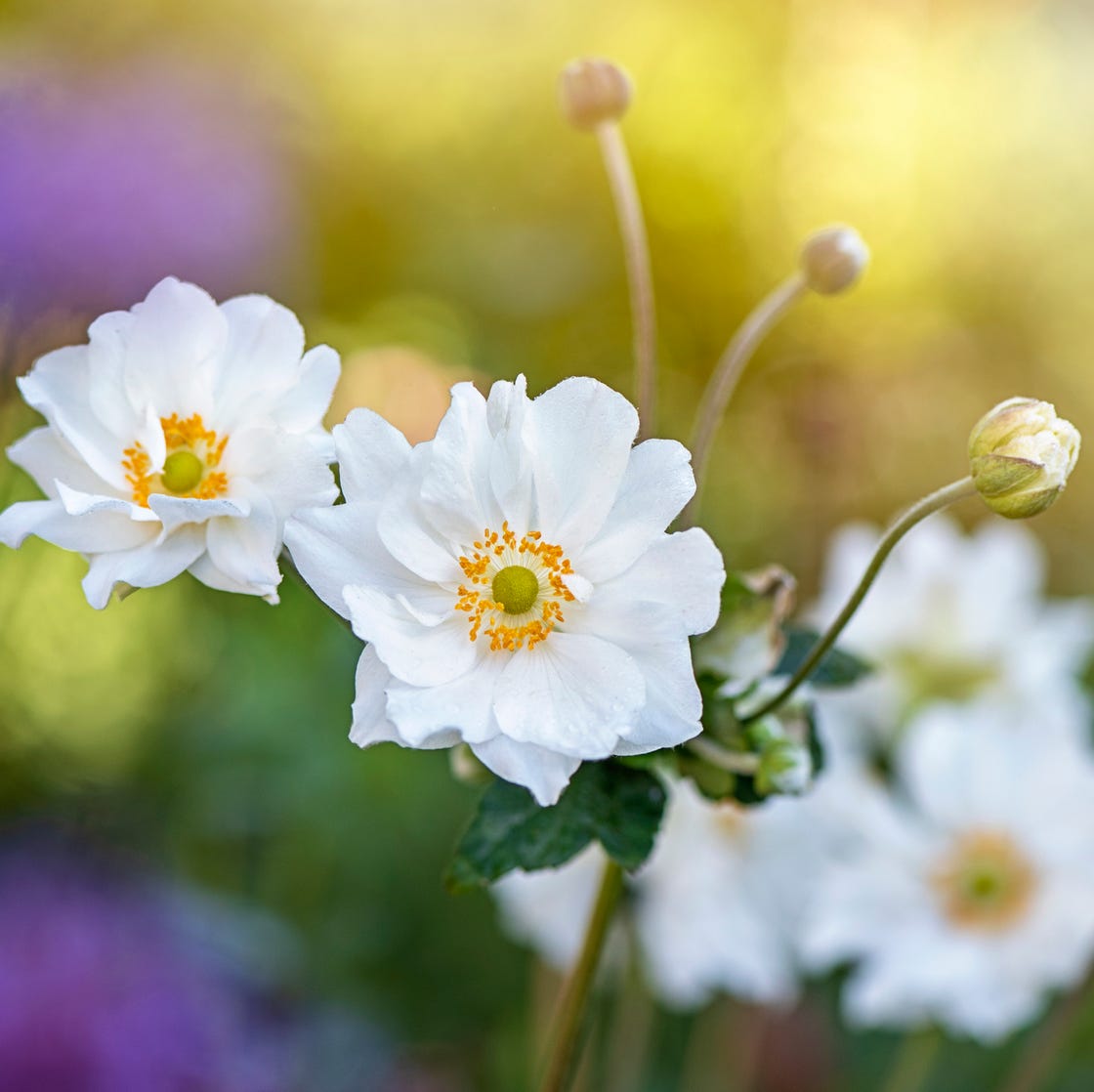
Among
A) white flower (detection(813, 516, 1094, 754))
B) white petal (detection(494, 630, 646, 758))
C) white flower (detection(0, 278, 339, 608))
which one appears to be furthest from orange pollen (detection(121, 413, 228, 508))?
white flower (detection(813, 516, 1094, 754))

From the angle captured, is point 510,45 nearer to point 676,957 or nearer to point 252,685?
point 252,685

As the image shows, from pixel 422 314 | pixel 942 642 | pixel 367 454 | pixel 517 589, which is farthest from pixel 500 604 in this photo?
pixel 422 314

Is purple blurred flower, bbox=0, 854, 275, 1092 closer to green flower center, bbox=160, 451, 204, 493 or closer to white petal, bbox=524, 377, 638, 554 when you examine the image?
green flower center, bbox=160, 451, 204, 493

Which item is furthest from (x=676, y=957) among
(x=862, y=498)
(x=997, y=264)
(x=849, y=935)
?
(x=997, y=264)

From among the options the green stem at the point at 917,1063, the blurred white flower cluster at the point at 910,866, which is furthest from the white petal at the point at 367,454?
the green stem at the point at 917,1063

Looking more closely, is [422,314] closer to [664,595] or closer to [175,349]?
[175,349]
